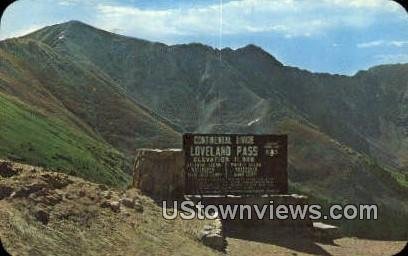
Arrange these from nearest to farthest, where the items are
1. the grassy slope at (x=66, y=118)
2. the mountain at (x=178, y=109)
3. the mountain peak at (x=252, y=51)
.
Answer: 1. the grassy slope at (x=66, y=118)
2. the mountain at (x=178, y=109)
3. the mountain peak at (x=252, y=51)

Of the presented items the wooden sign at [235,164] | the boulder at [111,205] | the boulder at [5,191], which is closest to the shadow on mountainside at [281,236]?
the wooden sign at [235,164]

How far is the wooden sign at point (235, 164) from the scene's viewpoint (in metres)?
29.5

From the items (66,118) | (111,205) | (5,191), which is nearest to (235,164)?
(111,205)

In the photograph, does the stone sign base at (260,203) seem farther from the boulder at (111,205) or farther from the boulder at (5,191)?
the boulder at (5,191)

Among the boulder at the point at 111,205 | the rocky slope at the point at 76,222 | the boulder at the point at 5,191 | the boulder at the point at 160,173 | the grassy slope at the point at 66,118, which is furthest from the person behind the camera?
the grassy slope at the point at 66,118

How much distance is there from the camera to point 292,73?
191250mm

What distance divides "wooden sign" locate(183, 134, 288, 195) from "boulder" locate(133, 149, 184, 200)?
1.38 m

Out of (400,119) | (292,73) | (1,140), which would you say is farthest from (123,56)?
(1,140)

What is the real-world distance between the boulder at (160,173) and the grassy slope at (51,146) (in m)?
36.9

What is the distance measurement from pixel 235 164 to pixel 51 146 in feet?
170

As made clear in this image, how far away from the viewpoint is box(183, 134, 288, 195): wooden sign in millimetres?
29484

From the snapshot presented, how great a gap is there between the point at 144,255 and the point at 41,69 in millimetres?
117741

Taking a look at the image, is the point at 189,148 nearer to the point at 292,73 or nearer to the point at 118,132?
the point at 118,132

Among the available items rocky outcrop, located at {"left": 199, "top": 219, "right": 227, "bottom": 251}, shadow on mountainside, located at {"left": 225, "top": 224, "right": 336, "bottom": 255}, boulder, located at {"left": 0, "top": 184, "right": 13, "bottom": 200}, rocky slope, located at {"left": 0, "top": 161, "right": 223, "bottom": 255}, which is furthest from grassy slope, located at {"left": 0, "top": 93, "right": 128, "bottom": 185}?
boulder, located at {"left": 0, "top": 184, "right": 13, "bottom": 200}
